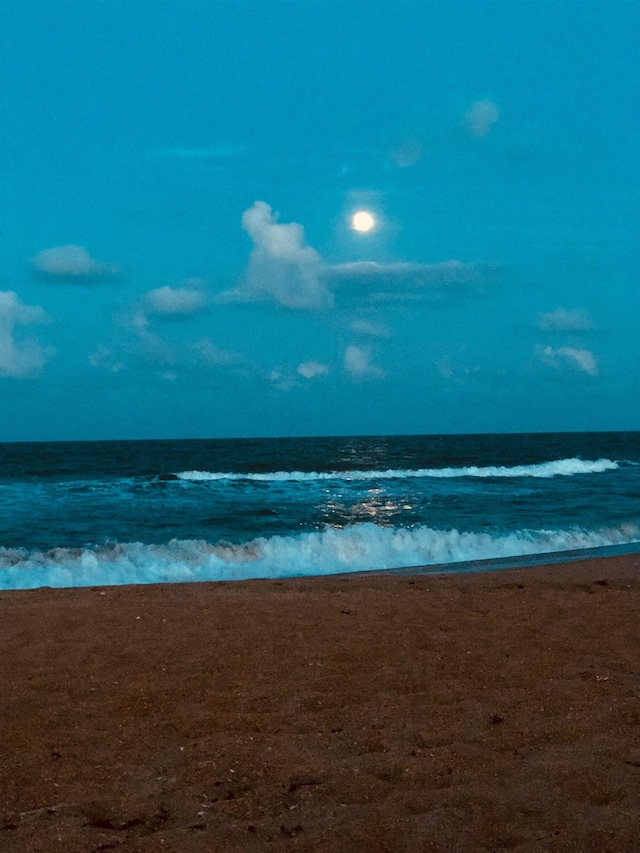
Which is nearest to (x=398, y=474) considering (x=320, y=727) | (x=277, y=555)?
(x=277, y=555)

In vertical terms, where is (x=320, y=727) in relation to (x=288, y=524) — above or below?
above

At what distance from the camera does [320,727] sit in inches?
155

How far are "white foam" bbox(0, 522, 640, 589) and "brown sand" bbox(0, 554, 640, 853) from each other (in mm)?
3967

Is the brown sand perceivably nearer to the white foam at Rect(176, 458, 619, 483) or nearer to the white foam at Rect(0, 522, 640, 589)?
the white foam at Rect(0, 522, 640, 589)

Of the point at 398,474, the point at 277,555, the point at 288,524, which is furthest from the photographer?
the point at 398,474

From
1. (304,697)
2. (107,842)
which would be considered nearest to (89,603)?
(304,697)

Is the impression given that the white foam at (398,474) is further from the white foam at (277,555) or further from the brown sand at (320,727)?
the brown sand at (320,727)

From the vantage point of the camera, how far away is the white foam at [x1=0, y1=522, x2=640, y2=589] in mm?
10703

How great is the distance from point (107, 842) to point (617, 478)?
31.7 meters

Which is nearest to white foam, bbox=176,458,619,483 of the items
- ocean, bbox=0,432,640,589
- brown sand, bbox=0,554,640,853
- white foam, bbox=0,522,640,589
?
ocean, bbox=0,432,640,589

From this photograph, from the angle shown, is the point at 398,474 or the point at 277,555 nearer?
the point at 277,555

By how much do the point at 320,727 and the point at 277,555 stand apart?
8.47 m

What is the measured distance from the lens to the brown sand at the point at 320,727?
295cm

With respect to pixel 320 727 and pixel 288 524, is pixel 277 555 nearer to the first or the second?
pixel 288 524
